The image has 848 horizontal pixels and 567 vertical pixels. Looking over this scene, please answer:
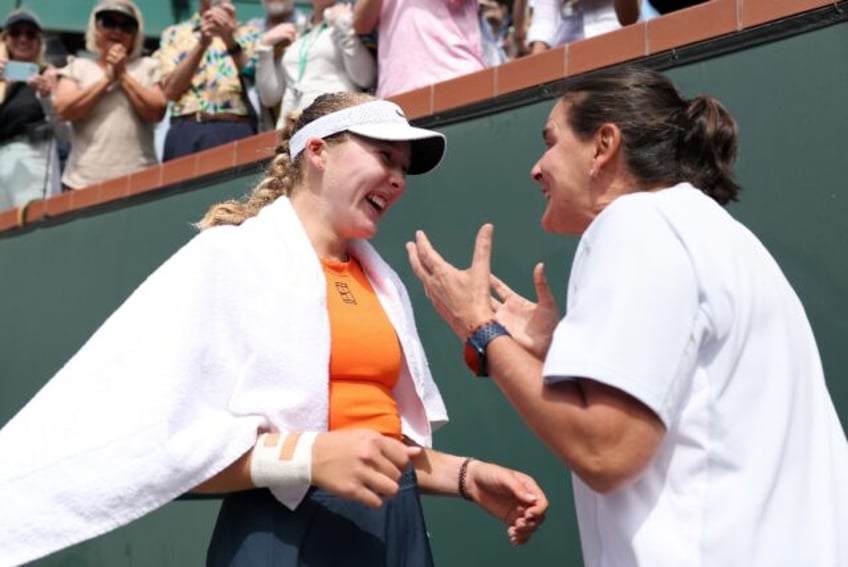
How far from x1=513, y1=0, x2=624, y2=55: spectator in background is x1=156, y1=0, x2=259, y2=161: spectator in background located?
144cm

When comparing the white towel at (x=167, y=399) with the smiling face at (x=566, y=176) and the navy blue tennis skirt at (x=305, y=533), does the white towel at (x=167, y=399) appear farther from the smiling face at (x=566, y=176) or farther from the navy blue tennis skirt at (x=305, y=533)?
the smiling face at (x=566, y=176)

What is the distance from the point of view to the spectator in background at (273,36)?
6.02 metres

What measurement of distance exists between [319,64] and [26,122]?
2.07 meters

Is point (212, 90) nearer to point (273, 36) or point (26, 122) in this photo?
point (273, 36)

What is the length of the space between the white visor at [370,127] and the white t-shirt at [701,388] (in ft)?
2.68

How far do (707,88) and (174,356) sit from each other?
2054 mm

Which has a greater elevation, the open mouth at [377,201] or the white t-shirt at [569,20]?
the white t-shirt at [569,20]

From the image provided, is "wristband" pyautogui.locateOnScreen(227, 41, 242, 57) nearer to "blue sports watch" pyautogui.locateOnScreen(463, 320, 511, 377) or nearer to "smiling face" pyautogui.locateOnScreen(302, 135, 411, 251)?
"smiling face" pyautogui.locateOnScreen(302, 135, 411, 251)

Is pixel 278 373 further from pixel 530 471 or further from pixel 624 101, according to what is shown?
pixel 530 471

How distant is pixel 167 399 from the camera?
106 inches

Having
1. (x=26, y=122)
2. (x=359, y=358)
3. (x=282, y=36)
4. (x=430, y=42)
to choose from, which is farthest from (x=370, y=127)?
(x=26, y=122)

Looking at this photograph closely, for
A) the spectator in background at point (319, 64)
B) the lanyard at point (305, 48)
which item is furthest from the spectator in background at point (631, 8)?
the lanyard at point (305, 48)

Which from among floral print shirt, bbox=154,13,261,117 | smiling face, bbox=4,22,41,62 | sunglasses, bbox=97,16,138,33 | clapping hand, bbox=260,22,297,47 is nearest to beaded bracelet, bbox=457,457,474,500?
clapping hand, bbox=260,22,297,47

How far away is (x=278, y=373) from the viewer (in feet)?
9.00
